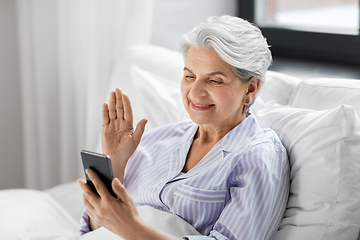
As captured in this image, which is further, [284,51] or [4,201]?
[284,51]

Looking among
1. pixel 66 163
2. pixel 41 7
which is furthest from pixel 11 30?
pixel 66 163

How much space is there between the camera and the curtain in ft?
7.23

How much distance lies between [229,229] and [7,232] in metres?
0.79

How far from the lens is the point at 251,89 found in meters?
1.24

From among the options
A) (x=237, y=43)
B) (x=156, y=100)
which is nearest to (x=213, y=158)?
(x=237, y=43)

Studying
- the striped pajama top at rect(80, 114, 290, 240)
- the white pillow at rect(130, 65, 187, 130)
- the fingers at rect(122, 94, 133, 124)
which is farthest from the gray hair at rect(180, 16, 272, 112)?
the white pillow at rect(130, 65, 187, 130)

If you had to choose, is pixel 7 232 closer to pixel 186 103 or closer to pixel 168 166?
pixel 168 166

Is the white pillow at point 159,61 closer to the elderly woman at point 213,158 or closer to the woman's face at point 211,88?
the elderly woman at point 213,158

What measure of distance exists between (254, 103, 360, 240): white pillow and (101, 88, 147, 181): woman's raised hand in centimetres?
51

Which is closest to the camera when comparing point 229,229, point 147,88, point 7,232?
point 229,229

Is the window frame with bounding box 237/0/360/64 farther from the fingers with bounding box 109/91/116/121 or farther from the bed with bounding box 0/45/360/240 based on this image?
the fingers with bounding box 109/91/116/121

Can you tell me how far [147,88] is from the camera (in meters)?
1.85

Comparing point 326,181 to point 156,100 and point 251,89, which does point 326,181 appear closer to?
point 251,89

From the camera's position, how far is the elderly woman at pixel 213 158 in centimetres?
103
